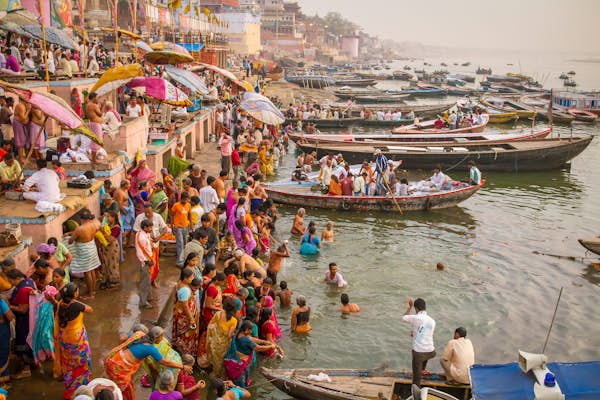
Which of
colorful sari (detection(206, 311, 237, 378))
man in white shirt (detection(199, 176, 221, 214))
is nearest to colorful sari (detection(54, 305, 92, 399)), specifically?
colorful sari (detection(206, 311, 237, 378))

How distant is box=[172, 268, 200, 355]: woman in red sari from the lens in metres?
7.75

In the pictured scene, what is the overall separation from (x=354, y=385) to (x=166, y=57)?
35.9 feet

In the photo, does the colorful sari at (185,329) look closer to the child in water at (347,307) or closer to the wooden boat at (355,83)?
the child in water at (347,307)

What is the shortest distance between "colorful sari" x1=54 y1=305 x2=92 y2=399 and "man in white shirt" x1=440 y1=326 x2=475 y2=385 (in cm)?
496

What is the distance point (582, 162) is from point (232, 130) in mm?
19008

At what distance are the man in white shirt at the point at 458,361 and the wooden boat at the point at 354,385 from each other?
13 centimetres

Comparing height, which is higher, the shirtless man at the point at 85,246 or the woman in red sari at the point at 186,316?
the shirtless man at the point at 85,246

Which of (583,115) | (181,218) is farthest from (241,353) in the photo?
(583,115)

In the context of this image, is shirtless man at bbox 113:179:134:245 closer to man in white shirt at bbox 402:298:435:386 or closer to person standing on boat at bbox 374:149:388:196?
man in white shirt at bbox 402:298:435:386

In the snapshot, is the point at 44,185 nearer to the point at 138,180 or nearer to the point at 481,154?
the point at 138,180

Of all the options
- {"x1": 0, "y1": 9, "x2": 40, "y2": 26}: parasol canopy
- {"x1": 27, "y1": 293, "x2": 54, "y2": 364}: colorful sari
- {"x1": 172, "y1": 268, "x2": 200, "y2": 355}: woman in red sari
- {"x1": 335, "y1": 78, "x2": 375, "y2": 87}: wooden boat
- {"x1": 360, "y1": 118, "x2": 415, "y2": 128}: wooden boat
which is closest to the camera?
{"x1": 27, "y1": 293, "x2": 54, "y2": 364}: colorful sari

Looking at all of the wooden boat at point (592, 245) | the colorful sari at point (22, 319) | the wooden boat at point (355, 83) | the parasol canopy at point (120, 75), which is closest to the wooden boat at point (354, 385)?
the colorful sari at point (22, 319)

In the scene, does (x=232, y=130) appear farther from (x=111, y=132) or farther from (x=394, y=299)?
(x=394, y=299)

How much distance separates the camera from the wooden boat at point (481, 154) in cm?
2523
